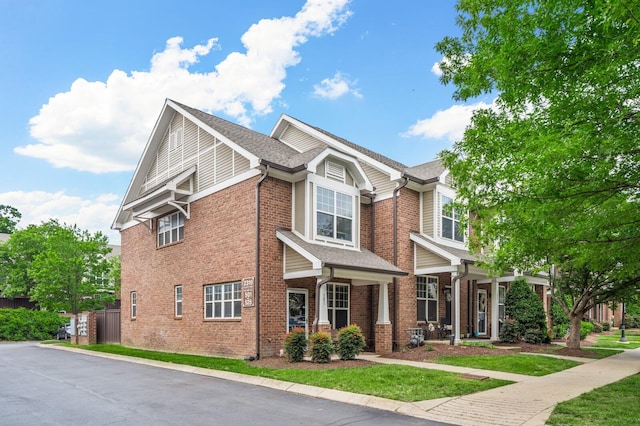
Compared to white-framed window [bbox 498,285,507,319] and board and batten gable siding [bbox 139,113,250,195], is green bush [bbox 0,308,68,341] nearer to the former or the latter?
board and batten gable siding [bbox 139,113,250,195]

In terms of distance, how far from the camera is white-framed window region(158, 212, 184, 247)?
21047 mm

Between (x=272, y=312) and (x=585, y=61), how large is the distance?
1160 centimetres

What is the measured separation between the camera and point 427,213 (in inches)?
821

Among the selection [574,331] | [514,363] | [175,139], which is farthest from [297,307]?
[574,331]

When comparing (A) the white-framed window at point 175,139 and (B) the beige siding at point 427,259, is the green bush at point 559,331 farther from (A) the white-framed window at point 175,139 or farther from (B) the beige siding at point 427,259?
(A) the white-framed window at point 175,139

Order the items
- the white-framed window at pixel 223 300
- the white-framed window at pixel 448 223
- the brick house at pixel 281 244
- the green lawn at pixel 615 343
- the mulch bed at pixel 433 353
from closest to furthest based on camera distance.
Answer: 1. the mulch bed at pixel 433 353
2. the brick house at pixel 281 244
3. the white-framed window at pixel 223 300
4. the white-framed window at pixel 448 223
5. the green lawn at pixel 615 343

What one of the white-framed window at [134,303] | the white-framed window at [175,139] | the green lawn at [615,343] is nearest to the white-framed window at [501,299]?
the green lawn at [615,343]

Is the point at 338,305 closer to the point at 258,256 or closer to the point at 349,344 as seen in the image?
the point at 349,344

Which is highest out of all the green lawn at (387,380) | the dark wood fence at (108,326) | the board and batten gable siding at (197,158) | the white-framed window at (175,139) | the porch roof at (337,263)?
the white-framed window at (175,139)

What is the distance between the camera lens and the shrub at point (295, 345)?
15.1 metres

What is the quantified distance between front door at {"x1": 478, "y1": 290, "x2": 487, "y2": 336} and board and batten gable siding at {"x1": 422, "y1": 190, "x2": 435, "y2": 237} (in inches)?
244

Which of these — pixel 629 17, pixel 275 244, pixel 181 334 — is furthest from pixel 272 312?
pixel 629 17

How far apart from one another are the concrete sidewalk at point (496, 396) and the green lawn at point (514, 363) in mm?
457

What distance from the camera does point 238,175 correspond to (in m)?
18.0
